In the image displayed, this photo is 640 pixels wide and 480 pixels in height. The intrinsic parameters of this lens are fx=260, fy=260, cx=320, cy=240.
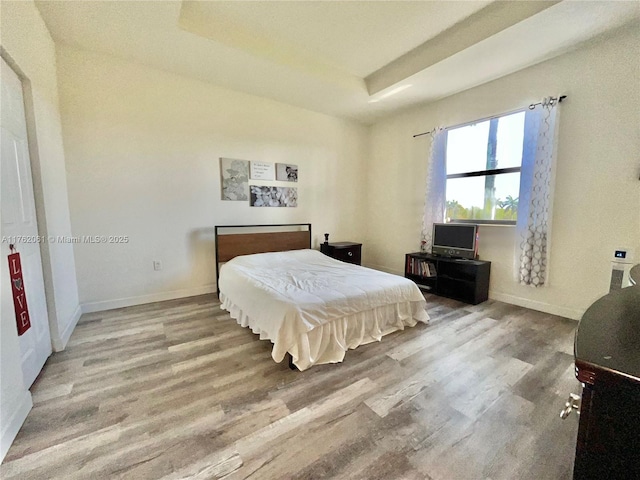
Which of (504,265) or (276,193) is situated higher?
(276,193)

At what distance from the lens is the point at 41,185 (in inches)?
75.9

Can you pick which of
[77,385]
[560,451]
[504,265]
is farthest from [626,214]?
[77,385]

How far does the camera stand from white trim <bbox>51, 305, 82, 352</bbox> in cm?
206

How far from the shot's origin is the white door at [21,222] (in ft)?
4.90

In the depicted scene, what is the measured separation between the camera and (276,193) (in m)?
3.90

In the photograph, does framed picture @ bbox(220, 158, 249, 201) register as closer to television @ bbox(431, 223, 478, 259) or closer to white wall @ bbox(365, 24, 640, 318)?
television @ bbox(431, 223, 478, 259)

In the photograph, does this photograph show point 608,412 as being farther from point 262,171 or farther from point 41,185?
point 262,171

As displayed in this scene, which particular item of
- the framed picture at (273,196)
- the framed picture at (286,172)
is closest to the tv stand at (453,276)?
the framed picture at (273,196)

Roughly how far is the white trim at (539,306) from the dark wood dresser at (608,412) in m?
2.80

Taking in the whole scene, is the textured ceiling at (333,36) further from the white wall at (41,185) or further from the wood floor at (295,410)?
the wood floor at (295,410)

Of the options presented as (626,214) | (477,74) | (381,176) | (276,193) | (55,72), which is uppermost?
(477,74)

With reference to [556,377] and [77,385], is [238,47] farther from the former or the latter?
[556,377]

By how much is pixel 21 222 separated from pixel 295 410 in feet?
6.94

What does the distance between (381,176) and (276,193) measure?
6.68 ft
